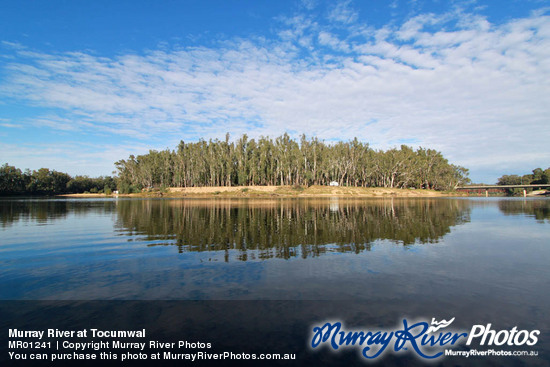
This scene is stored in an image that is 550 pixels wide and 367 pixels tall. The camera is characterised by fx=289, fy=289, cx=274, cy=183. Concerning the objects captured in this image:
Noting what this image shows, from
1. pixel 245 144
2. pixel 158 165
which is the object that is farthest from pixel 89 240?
pixel 158 165

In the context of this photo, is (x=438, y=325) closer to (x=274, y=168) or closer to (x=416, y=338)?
(x=416, y=338)

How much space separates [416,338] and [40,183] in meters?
217

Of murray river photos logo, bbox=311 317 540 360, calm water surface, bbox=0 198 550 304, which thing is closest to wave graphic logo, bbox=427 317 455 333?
murray river photos logo, bbox=311 317 540 360

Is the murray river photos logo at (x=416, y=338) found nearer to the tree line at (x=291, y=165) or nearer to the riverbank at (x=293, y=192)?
the riverbank at (x=293, y=192)

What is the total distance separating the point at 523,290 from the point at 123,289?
15.0m

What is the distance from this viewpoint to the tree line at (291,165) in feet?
457

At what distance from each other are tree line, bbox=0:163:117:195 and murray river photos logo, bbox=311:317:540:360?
567ft

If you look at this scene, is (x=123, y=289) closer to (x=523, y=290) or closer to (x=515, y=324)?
(x=515, y=324)

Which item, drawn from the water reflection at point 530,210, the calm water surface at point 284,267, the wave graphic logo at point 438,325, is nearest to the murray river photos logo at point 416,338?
the wave graphic logo at point 438,325

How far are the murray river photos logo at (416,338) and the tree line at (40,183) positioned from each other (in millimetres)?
172793

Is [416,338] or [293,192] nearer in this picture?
[416,338]

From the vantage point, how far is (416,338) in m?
7.64

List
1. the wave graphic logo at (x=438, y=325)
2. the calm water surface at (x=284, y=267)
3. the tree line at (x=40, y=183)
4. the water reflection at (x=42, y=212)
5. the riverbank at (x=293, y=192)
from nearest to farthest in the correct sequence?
the wave graphic logo at (x=438, y=325) < the calm water surface at (x=284, y=267) < the water reflection at (x=42, y=212) < the riverbank at (x=293, y=192) < the tree line at (x=40, y=183)

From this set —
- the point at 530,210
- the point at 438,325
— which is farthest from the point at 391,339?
the point at 530,210
